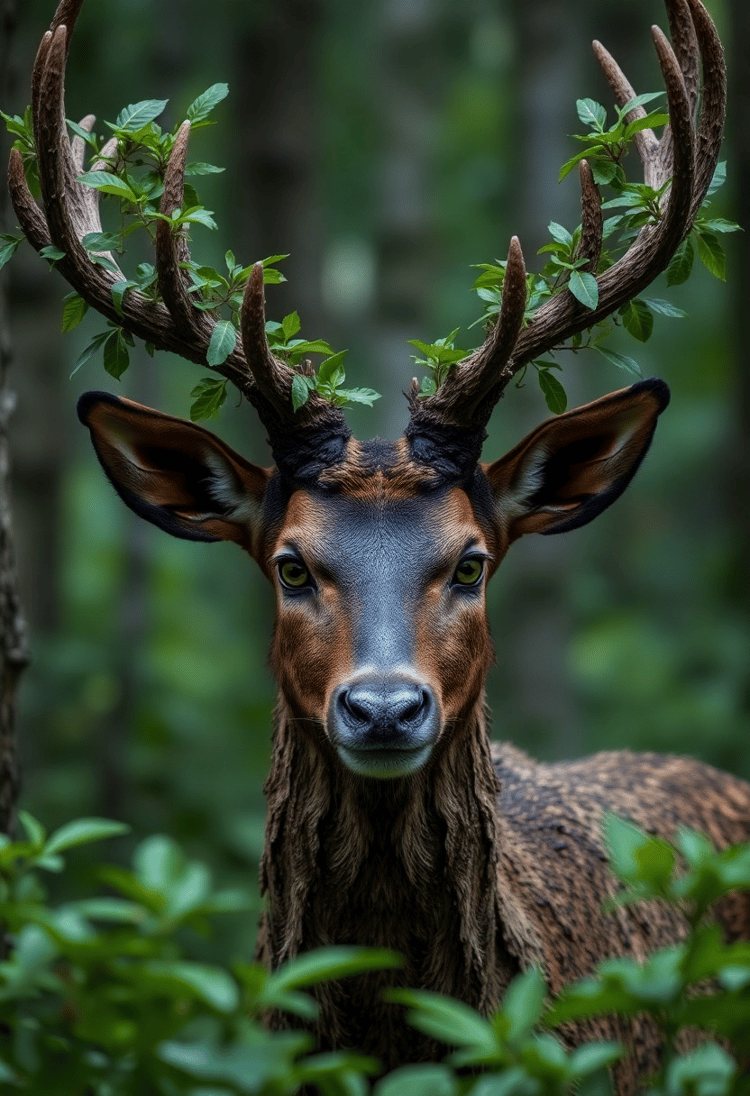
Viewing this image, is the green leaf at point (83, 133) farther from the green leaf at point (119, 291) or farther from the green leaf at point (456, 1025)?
the green leaf at point (456, 1025)

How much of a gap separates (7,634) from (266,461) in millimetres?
7587

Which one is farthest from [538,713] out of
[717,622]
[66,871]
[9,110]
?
[9,110]

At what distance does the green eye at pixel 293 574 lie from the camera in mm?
4605

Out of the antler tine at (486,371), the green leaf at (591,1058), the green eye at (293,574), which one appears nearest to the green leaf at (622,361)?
the antler tine at (486,371)

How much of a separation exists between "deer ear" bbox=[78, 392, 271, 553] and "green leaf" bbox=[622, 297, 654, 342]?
4.65ft

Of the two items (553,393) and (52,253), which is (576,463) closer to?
(553,393)

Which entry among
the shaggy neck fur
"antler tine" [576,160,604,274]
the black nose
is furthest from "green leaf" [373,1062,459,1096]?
"antler tine" [576,160,604,274]

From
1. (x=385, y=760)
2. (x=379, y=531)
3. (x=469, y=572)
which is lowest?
(x=385, y=760)

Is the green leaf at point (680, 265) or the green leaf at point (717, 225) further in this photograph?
the green leaf at point (680, 265)

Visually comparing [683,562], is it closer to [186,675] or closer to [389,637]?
[186,675]

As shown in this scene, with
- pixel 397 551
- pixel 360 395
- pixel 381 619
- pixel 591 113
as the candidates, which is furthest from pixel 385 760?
pixel 591 113

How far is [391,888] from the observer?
4410mm

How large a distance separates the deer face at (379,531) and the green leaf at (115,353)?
0.13 meters

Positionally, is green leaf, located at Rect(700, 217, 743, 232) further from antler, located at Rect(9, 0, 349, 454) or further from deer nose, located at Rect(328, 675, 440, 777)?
deer nose, located at Rect(328, 675, 440, 777)
